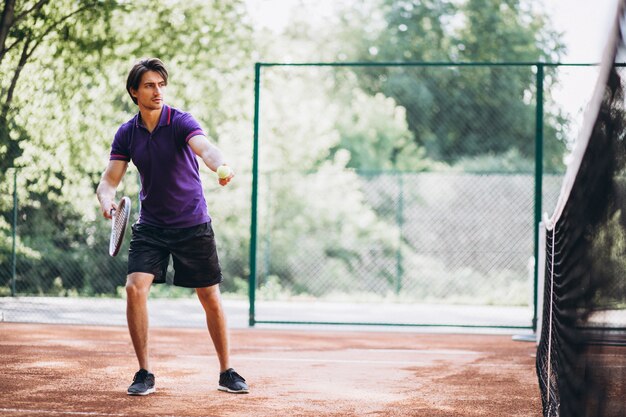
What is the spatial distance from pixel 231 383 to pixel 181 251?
771mm

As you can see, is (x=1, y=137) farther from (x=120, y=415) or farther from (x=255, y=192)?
(x=120, y=415)

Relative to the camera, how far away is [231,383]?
5.39 metres

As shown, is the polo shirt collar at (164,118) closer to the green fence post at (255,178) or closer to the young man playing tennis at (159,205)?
the young man playing tennis at (159,205)

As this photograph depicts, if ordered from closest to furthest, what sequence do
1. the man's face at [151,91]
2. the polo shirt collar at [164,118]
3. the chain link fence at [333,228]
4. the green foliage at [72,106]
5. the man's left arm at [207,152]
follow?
1. the man's left arm at [207,152]
2. the man's face at [151,91]
3. the polo shirt collar at [164,118]
4. the green foliage at [72,106]
5. the chain link fence at [333,228]

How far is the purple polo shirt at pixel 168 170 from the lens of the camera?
518 centimetres

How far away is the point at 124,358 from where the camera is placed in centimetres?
698

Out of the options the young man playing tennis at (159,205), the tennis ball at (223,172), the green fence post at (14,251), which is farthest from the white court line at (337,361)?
the green fence post at (14,251)

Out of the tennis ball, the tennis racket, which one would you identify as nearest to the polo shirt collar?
the tennis racket

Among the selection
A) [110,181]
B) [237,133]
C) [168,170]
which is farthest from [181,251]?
[237,133]

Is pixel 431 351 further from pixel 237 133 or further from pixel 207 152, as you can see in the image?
pixel 237 133

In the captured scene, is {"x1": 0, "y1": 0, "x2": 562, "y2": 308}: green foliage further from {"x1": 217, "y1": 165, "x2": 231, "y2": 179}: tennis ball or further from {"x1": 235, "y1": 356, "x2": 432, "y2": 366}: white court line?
{"x1": 217, "y1": 165, "x2": 231, "y2": 179}: tennis ball

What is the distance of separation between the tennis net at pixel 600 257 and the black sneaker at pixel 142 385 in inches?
88.3

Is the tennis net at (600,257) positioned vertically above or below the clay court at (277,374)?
above

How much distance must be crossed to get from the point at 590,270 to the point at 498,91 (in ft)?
88.0
